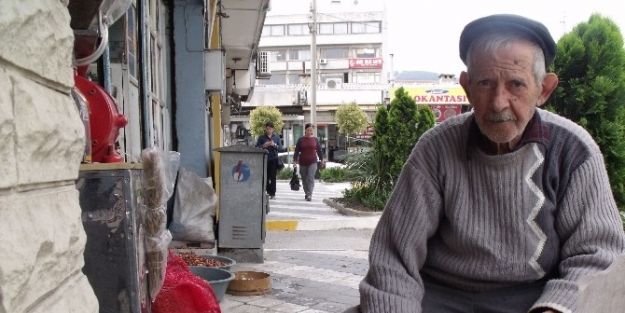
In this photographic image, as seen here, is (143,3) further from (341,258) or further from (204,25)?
(341,258)

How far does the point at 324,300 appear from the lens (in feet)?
16.7

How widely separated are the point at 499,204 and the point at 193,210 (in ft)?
14.3

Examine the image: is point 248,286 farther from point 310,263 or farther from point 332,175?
point 332,175

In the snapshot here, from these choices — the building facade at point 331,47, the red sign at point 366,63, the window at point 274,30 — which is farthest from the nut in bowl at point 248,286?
the window at point 274,30

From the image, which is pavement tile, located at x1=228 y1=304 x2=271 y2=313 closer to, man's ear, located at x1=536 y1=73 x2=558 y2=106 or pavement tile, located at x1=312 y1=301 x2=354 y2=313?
pavement tile, located at x1=312 y1=301 x2=354 y2=313

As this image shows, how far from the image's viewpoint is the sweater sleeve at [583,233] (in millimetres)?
1760

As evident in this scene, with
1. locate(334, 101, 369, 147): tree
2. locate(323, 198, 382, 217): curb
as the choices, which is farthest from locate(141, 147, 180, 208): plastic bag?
locate(334, 101, 369, 147): tree

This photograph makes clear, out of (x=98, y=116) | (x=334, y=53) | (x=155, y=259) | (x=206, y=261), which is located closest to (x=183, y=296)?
(x=155, y=259)

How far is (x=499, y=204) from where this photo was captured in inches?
76.9

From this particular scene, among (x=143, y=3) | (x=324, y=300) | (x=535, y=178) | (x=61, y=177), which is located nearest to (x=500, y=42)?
(x=535, y=178)

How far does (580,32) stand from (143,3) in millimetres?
5430

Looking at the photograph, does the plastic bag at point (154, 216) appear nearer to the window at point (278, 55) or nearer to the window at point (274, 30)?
the window at point (278, 55)

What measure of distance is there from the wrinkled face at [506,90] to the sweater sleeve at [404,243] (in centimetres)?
25

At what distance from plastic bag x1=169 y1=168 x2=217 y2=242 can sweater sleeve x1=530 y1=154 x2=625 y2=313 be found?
435 cm
